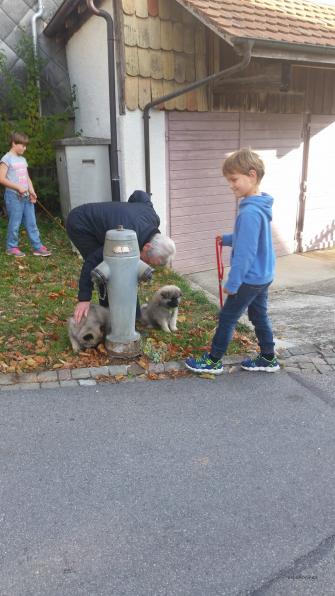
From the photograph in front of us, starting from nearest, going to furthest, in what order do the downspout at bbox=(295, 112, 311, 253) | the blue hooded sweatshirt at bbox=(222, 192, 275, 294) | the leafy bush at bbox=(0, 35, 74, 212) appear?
the blue hooded sweatshirt at bbox=(222, 192, 275, 294)
the leafy bush at bbox=(0, 35, 74, 212)
the downspout at bbox=(295, 112, 311, 253)

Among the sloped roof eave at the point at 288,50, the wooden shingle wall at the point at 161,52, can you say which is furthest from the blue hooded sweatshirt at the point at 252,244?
the wooden shingle wall at the point at 161,52

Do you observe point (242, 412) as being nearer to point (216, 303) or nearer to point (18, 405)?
point (18, 405)

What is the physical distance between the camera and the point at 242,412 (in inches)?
148

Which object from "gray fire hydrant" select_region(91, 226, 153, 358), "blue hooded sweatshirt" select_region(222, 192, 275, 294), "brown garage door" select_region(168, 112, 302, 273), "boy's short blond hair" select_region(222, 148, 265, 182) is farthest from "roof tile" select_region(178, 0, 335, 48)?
"gray fire hydrant" select_region(91, 226, 153, 358)

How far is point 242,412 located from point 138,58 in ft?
16.7

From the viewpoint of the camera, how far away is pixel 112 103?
6770 mm

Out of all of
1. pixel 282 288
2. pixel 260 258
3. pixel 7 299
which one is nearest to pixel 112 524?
pixel 260 258

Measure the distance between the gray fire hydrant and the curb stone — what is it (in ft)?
0.64

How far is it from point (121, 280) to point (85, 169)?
3809mm

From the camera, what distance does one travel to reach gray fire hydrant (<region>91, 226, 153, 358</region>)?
12.9 ft

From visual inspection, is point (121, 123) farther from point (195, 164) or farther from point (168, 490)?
point (168, 490)

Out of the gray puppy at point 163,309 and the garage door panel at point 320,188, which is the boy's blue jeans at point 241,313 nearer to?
the gray puppy at point 163,309

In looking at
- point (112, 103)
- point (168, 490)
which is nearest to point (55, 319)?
point (168, 490)

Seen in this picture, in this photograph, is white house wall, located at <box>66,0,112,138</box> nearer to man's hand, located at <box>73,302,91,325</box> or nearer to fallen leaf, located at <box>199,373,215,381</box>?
man's hand, located at <box>73,302,91,325</box>
